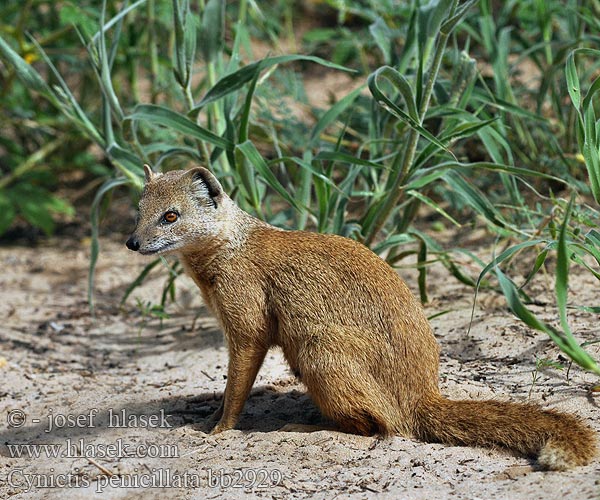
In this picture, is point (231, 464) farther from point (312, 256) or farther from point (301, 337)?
point (312, 256)

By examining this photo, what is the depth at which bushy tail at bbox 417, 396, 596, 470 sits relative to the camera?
10.1 ft

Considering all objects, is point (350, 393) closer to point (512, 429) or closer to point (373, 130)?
point (512, 429)

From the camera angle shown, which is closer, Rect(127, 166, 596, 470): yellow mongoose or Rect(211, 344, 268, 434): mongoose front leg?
Rect(127, 166, 596, 470): yellow mongoose

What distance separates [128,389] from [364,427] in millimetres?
1469

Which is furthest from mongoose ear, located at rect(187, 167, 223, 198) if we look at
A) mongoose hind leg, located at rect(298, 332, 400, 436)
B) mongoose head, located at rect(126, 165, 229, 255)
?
mongoose hind leg, located at rect(298, 332, 400, 436)

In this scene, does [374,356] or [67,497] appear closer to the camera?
[67,497]

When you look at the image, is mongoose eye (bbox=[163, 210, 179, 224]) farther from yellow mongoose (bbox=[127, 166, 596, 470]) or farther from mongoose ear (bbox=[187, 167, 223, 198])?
mongoose ear (bbox=[187, 167, 223, 198])

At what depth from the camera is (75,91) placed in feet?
27.7

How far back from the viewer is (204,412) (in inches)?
163

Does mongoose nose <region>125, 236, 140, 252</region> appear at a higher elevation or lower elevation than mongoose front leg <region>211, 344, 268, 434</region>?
higher

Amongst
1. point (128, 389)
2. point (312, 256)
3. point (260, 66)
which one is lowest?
point (128, 389)

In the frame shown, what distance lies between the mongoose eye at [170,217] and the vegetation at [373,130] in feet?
1.86

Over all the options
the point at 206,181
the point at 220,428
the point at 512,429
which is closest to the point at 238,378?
the point at 220,428

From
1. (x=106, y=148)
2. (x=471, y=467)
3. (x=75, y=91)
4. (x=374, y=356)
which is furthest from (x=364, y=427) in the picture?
(x=75, y=91)
